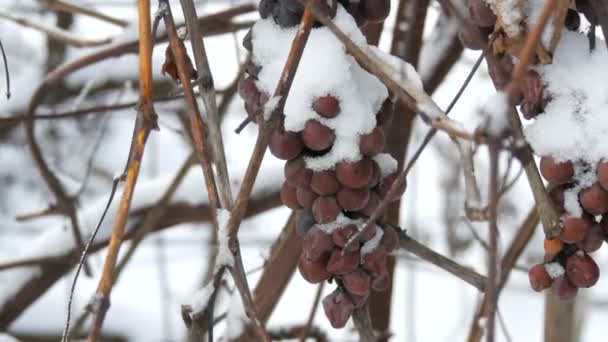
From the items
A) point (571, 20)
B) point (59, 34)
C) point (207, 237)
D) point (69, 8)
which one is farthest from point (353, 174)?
point (207, 237)

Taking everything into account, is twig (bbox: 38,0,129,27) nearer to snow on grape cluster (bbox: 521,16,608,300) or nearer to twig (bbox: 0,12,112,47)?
twig (bbox: 0,12,112,47)

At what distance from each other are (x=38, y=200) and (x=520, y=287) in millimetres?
1208

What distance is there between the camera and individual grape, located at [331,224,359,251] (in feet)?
1.36

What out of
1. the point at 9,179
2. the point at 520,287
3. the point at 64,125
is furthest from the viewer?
the point at 520,287

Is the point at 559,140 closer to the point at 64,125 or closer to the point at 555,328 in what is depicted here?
the point at 555,328

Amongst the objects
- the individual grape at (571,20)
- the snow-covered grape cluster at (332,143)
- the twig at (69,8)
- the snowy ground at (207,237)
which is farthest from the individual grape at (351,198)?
the snowy ground at (207,237)

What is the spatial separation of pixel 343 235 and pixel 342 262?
0.5 inches

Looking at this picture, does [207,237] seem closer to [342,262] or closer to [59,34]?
[59,34]

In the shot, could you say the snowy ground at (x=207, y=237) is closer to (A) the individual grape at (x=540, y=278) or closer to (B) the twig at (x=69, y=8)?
(B) the twig at (x=69, y=8)

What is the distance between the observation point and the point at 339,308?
426 millimetres

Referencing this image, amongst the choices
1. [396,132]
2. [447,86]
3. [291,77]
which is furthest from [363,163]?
[447,86]

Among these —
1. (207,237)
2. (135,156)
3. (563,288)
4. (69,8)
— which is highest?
(207,237)

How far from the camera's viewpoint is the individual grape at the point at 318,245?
415 mm

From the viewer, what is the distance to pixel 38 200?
6.73 feet
